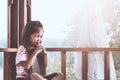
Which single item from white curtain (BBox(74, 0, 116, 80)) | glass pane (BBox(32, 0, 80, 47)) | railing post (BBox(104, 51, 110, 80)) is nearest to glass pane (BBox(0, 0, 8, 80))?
glass pane (BBox(32, 0, 80, 47))

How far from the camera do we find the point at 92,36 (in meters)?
3.54

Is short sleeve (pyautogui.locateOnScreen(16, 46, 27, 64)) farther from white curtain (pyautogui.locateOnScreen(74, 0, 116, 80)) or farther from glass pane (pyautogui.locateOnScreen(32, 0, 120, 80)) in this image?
white curtain (pyautogui.locateOnScreen(74, 0, 116, 80))

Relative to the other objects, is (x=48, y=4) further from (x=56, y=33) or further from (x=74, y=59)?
(x=74, y=59)

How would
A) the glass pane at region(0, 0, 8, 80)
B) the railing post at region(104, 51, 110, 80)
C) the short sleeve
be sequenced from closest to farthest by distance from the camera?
the short sleeve < the glass pane at region(0, 0, 8, 80) < the railing post at region(104, 51, 110, 80)

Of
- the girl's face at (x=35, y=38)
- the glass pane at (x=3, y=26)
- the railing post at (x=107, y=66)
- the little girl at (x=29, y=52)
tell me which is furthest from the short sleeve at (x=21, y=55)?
the railing post at (x=107, y=66)

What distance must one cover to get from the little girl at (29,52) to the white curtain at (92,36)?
68 centimetres

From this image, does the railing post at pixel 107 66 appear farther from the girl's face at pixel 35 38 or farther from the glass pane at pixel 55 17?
the girl's face at pixel 35 38

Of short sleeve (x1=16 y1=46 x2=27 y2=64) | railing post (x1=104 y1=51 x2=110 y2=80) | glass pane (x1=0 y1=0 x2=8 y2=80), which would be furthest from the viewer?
railing post (x1=104 y1=51 x2=110 y2=80)

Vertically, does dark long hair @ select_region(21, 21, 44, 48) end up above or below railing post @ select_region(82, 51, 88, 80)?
above

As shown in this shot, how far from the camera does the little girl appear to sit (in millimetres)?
2877

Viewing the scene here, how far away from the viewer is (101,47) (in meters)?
3.52

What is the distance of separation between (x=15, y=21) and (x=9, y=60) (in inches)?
18.1

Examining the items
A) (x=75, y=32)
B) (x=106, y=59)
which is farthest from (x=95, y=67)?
(x=75, y=32)

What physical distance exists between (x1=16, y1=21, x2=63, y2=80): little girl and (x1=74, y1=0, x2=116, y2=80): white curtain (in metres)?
0.68
